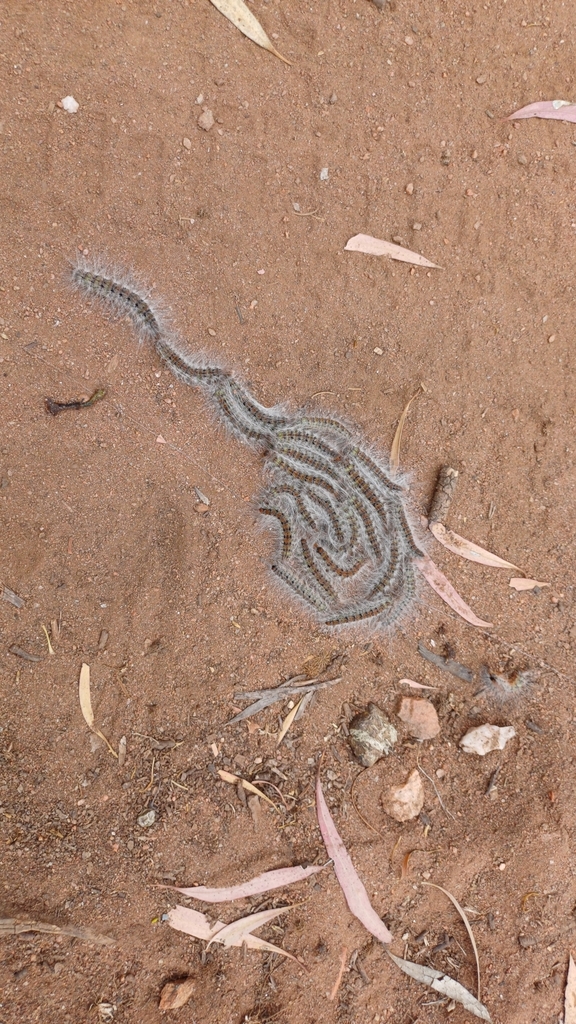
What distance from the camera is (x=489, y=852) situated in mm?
3613

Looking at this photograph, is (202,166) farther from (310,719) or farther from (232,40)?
(310,719)

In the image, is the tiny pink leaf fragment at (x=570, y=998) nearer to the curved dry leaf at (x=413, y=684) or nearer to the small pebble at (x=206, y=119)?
the curved dry leaf at (x=413, y=684)

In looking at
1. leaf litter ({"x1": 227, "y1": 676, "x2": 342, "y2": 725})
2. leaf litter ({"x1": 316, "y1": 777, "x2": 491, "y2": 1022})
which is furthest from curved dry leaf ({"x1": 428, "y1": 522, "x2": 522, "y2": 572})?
leaf litter ({"x1": 316, "y1": 777, "x2": 491, "y2": 1022})

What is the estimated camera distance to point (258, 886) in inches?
134

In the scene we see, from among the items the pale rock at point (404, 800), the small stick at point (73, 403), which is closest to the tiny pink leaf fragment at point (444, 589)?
the pale rock at point (404, 800)

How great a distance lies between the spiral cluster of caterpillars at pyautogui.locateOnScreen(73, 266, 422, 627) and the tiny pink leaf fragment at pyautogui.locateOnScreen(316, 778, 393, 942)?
4.03ft

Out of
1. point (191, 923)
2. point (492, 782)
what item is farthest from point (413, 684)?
point (191, 923)

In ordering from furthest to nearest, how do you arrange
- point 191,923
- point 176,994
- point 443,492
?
1. point 443,492
2. point 191,923
3. point 176,994

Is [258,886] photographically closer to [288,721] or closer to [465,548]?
[288,721]

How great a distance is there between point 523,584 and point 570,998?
8.48 ft

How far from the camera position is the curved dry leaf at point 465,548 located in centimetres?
397

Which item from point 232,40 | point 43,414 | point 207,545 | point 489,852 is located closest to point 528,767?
point 489,852

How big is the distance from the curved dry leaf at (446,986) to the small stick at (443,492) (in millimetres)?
2771

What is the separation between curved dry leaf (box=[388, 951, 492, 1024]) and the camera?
341cm
